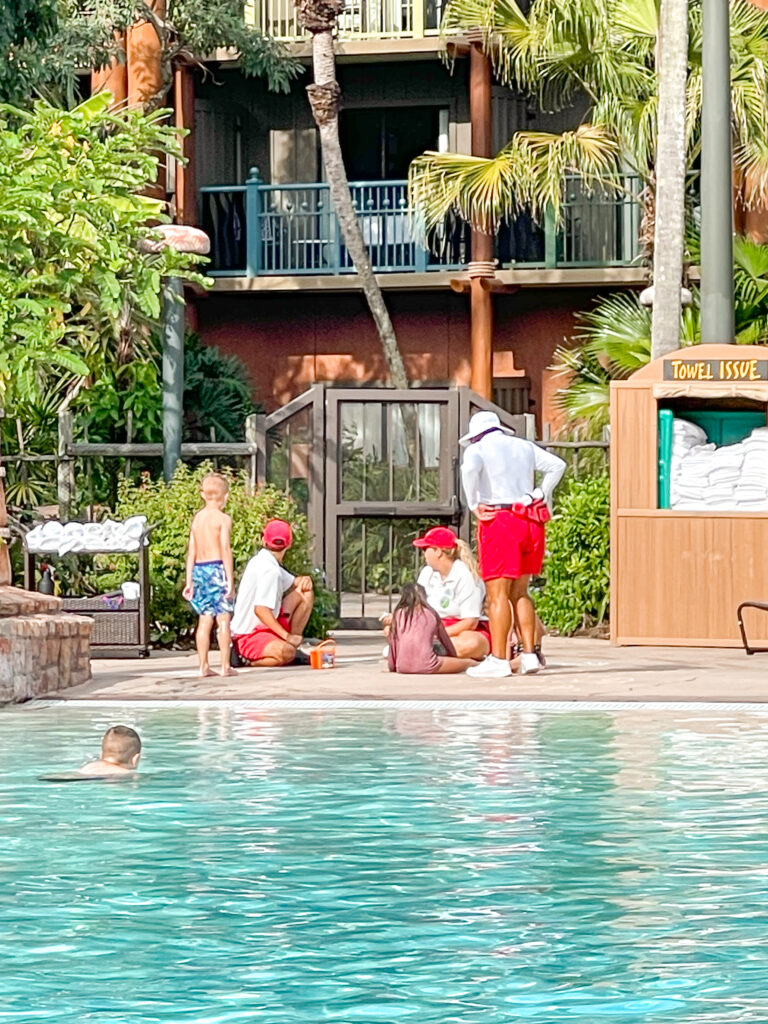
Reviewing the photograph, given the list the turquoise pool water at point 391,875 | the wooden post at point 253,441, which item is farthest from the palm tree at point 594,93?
the turquoise pool water at point 391,875

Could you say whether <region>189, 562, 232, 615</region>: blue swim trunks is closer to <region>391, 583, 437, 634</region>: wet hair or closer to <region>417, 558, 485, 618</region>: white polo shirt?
<region>391, 583, 437, 634</region>: wet hair

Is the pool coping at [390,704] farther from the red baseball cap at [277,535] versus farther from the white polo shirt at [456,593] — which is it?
the red baseball cap at [277,535]

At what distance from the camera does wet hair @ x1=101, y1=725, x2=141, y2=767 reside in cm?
1070

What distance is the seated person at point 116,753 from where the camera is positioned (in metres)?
10.7

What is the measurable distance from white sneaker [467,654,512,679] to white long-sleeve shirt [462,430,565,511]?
1050 mm

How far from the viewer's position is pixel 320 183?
2986 centimetres

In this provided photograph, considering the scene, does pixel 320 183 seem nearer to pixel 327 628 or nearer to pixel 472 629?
pixel 327 628

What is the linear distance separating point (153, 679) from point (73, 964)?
884 cm

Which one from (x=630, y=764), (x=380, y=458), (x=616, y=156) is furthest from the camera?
(x=616, y=156)

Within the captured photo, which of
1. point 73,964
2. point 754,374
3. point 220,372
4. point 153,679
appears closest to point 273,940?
point 73,964

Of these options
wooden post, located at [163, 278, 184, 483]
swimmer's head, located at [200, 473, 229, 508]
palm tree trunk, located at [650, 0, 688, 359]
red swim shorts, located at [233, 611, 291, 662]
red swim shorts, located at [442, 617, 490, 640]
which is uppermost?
palm tree trunk, located at [650, 0, 688, 359]

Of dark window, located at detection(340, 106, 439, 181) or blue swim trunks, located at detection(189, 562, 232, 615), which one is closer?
blue swim trunks, located at detection(189, 562, 232, 615)

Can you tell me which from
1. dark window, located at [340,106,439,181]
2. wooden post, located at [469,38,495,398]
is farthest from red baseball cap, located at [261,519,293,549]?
dark window, located at [340,106,439,181]

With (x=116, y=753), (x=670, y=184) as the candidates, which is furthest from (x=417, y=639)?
(x=670, y=184)
